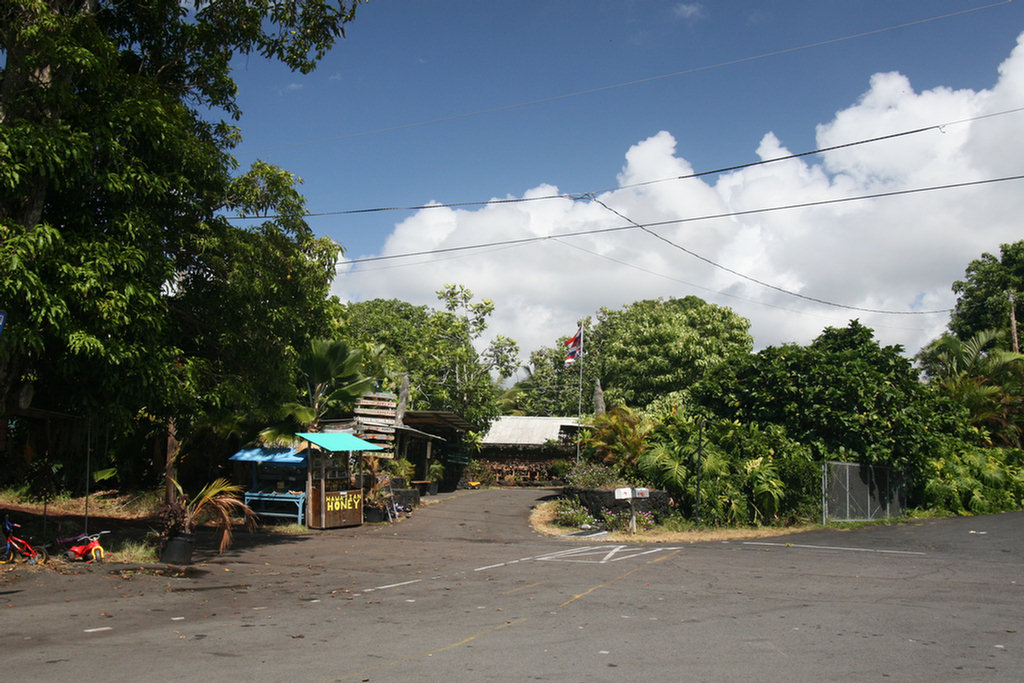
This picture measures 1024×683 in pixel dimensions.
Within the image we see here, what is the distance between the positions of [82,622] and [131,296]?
16.0ft

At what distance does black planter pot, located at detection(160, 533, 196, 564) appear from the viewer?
12281mm

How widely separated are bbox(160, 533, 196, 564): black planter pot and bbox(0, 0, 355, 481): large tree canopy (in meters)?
2.25

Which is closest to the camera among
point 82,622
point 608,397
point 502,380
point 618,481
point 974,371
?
point 82,622

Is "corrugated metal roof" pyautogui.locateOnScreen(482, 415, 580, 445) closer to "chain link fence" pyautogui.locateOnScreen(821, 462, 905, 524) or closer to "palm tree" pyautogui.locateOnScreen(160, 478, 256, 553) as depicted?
"chain link fence" pyautogui.locateOnScreen(821, 462, 905, 524)

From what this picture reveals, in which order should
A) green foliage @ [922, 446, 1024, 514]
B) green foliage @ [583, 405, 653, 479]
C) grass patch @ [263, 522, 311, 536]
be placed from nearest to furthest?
grass patch @ [263, 522, 311, 536]
green foliage @ [583, 405, 653, 479]
green foliage @ [922, 446, 1024, 514]

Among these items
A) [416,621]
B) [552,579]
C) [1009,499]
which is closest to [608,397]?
[1009,499]

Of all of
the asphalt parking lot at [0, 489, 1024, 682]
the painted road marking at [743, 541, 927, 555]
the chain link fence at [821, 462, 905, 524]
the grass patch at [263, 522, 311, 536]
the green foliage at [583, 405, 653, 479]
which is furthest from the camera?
the green foliage at [583, 405, 653, 479]

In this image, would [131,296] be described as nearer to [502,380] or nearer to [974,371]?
[502,380]

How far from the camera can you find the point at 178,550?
1232 cm

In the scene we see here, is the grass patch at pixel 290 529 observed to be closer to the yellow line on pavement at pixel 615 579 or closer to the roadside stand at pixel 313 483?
the roadside stand at pixel 313 483

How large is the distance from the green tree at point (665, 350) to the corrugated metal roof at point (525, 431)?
12.9ft

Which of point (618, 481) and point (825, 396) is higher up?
point (825, 396)

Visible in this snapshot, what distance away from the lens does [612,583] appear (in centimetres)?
1138

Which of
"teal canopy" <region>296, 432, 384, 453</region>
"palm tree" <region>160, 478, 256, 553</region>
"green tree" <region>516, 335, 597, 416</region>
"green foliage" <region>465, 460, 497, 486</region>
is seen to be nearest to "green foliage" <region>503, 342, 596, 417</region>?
"green tree" <region>516, 335, 597, 416</region>
